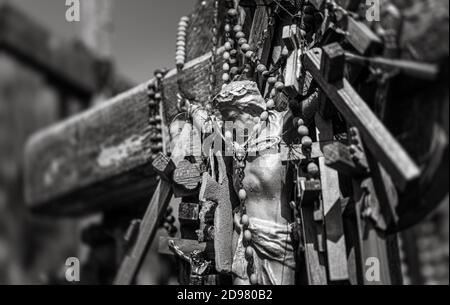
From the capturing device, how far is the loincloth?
5.32 feet

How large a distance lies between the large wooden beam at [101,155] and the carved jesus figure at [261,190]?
0.41 metres

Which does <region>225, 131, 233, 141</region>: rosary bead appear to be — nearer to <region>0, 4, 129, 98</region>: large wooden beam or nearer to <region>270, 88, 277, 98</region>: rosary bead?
<region>270, 88, 277, 98</region>: rosary bead

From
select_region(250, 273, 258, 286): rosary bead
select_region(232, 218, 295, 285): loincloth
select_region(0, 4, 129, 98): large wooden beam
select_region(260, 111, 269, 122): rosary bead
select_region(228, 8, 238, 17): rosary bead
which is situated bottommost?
select_region(250, 273, 258, 286): rosary bead

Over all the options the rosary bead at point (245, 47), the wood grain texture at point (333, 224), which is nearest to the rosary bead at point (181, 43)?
the rosary bead at point (245, 47)

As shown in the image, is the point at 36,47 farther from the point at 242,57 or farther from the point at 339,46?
the point at 339,46

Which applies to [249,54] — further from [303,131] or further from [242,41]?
[303,131]

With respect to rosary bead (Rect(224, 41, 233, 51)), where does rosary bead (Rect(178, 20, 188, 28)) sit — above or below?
above

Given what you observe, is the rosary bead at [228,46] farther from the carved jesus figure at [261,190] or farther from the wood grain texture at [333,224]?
the wood grain texture at [333,224]

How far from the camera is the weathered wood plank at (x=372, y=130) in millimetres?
1251

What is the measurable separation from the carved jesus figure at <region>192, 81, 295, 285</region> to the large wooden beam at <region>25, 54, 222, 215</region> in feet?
1.36

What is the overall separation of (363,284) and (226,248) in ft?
1.27

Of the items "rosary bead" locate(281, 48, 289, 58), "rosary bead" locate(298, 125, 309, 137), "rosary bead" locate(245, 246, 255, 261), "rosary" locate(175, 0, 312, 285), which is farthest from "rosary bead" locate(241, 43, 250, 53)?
"rosary bead" locate(245, 246, 255, 261)

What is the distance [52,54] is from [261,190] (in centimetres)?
388

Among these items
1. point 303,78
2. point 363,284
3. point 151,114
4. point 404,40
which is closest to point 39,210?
point 151,114
